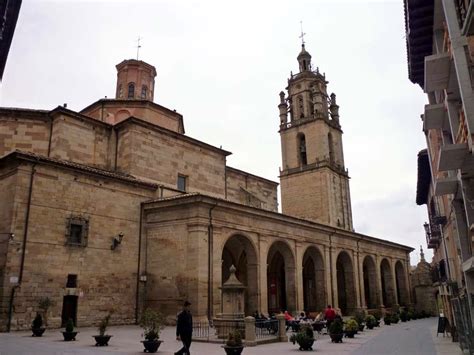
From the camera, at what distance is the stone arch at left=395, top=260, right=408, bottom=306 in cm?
3891

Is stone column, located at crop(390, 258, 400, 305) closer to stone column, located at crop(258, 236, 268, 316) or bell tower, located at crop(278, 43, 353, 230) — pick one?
bell tower, located at crop(278, 43, 353, 230)

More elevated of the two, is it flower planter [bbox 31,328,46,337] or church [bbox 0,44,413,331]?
church [bbox 0,44,413,331]

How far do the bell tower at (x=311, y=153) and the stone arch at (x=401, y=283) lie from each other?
19.9 feet

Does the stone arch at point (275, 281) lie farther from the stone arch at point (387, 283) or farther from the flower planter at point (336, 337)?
the flower planter at point (336, 337)

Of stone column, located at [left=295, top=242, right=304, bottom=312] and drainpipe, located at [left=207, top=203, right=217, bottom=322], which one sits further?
stone column, located at [left=295, top=242, right=304, bottom=312]

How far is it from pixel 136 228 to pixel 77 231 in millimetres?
3176

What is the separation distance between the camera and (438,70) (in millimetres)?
7883

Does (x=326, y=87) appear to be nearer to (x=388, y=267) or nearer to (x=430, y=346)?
(x=388, y=267)

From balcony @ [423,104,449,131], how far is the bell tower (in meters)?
27.3

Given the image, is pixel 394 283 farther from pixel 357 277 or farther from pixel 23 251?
pixel 23 251

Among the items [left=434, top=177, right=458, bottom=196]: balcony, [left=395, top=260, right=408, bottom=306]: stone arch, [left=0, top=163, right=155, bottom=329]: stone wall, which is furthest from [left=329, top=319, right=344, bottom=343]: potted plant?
[left=395, top=260, right=408, bottom=306]: stone arch

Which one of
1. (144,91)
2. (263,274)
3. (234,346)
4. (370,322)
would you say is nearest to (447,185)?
(234,346)

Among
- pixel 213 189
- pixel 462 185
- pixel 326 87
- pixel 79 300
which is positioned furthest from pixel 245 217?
pixel 326 87

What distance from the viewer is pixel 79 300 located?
18.5m
